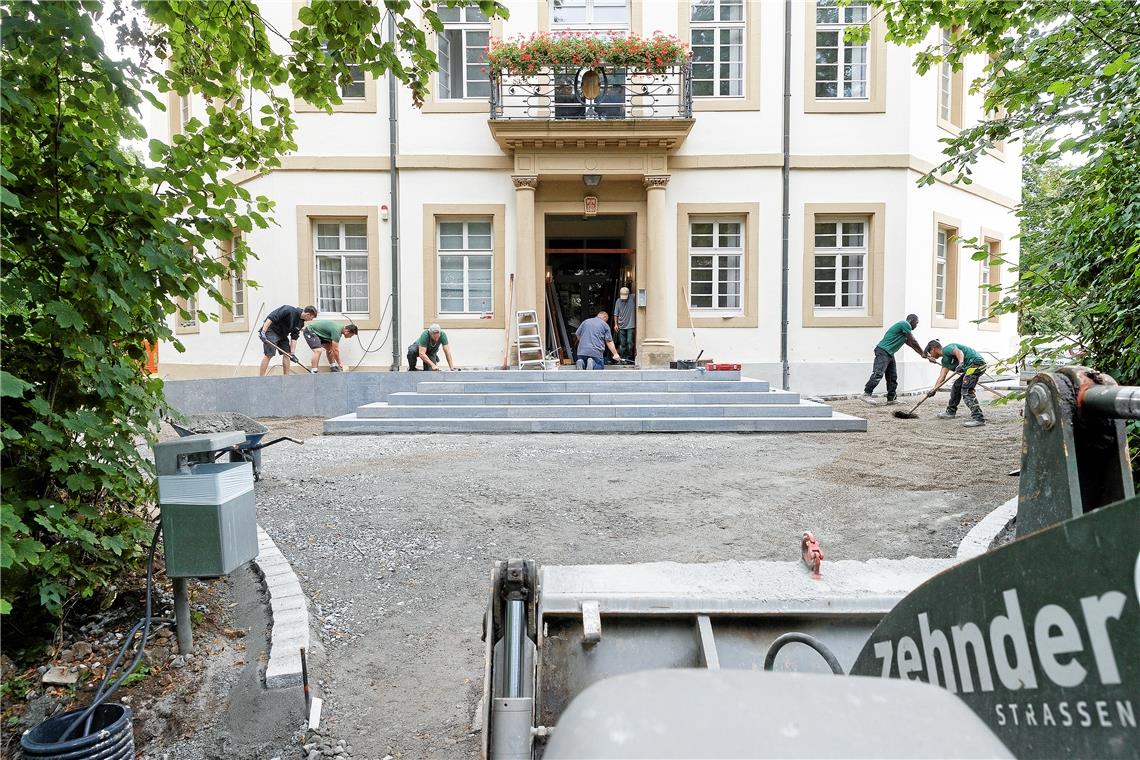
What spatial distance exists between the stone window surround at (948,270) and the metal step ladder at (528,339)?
8970 mm

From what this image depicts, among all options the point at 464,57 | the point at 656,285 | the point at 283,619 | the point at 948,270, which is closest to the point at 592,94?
the point at 464,57

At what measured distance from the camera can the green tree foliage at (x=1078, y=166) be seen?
13.8 feet

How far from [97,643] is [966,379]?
1140cm

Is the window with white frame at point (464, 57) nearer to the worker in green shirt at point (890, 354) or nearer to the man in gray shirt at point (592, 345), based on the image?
the man in gray shirt at point (592, 345)

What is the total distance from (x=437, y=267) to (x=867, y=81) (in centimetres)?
1039

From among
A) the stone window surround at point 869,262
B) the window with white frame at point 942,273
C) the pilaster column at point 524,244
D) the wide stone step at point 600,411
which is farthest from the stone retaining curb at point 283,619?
the window with white frame at point 942,273

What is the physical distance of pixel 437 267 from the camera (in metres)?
15.8

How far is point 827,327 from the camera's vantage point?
1576 cm

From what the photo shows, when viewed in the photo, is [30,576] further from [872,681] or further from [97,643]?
[872,681]

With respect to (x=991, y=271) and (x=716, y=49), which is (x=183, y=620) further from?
(x=991, y=271)

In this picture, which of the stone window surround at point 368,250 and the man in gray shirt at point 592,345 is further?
the stone window surround at point 368,250

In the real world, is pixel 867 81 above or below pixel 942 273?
above

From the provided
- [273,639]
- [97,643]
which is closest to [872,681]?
[273,639]

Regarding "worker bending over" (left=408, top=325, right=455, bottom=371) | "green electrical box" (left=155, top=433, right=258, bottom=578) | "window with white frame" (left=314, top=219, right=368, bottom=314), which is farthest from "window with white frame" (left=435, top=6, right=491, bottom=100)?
"green electrical box" (left=155, top=433, right=258, bottom=578)
